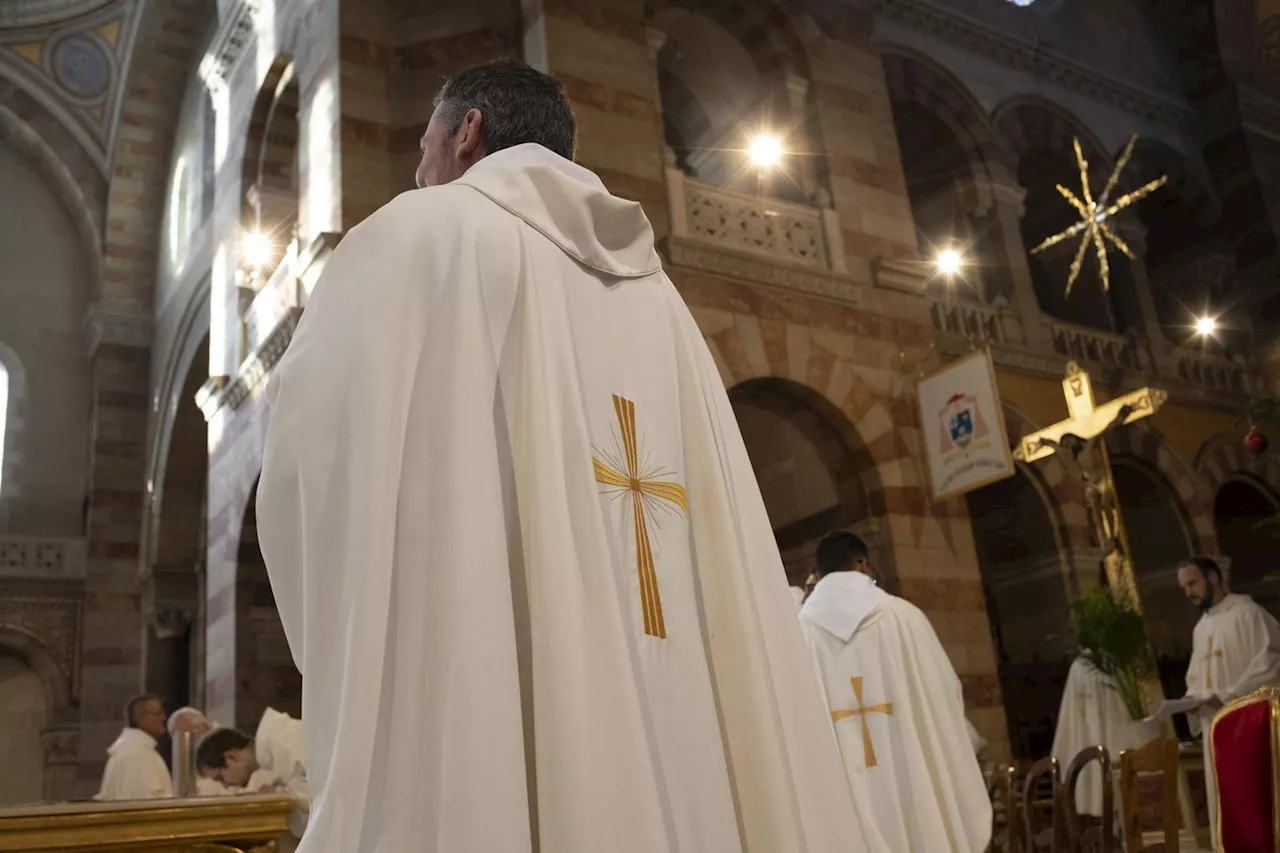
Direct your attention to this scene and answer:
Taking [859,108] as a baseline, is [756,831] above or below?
below

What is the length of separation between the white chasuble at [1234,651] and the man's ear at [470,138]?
23.7 feet

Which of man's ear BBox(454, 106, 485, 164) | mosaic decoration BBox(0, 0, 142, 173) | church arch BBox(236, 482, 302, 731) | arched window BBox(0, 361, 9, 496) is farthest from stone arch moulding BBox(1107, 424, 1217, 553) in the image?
arched window BBox(0, 361, 9, 496)

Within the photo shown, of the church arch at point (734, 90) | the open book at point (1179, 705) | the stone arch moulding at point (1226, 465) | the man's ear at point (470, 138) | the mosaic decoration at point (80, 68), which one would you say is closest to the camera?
the man's ear at point (470, 138)

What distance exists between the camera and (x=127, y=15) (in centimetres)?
1544

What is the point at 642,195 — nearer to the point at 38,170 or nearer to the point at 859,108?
the point at 859,108

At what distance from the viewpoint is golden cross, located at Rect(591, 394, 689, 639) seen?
1.74 metres

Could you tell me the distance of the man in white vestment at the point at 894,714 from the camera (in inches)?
193

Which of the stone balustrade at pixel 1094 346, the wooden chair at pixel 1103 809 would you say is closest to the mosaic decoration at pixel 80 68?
the stone balustrade at pixel 1094 346

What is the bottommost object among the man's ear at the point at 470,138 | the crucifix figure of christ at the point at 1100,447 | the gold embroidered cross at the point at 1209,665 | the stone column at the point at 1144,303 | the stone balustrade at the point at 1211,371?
the gold embroidered cross at the point at 1209,665

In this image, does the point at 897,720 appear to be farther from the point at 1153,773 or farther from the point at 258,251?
the point at 258,251

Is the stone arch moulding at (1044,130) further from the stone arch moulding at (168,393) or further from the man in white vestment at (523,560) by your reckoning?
the man in white vestment at (523,560)

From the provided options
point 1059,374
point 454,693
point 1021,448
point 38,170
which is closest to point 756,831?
point 454,693

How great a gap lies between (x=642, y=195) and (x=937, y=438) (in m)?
3.26

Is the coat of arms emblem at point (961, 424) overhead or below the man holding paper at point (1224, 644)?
overhead
